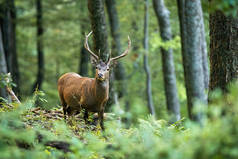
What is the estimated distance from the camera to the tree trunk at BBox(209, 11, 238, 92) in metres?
5.57

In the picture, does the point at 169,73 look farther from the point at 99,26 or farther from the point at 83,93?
the point at 83,93

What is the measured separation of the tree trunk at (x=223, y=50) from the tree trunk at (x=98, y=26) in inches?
138

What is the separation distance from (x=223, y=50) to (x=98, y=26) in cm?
393

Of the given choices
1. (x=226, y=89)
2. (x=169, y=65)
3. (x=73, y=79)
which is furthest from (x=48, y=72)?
(x=226, y=89)

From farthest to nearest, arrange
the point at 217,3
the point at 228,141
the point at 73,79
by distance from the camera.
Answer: the point at 73,79, the point at 217,3, the point at 228,141

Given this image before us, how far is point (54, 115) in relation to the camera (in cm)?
849

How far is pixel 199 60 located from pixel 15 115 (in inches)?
250

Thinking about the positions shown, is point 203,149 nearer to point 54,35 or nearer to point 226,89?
point 226,89

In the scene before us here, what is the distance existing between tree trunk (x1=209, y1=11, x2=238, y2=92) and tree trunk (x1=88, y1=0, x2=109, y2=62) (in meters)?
3.52

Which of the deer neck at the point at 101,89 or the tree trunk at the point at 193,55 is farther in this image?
the tree trunk at the point at 193,55

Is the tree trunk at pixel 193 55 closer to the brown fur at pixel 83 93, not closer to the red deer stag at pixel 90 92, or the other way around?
the red deer stag at pixel 90 92

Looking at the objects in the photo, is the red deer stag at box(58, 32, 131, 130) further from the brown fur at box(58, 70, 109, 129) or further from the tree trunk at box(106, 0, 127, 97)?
the tree trunk at box(106, 0, 127, 97)

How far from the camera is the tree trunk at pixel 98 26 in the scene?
8750 millimetres

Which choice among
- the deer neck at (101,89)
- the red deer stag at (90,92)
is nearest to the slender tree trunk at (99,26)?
the red deer stag at (90,92)
